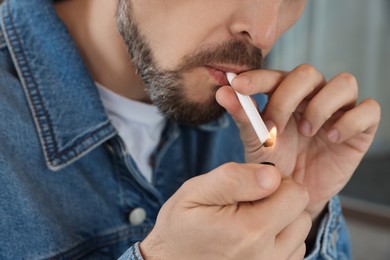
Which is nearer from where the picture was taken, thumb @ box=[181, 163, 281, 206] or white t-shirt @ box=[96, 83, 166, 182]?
thumb @ box=[181, 163, 281, 206]

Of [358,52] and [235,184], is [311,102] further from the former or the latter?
[358,52]

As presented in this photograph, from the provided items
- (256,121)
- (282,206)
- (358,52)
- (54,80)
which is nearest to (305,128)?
(256,121)

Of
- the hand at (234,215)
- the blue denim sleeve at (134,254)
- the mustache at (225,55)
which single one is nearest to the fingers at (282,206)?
the hand at (234,215)

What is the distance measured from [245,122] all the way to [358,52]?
212cm

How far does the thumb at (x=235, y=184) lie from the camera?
54 centimetres

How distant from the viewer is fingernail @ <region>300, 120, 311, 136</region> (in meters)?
0.88

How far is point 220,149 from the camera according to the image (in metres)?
1.20

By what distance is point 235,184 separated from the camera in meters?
0.55

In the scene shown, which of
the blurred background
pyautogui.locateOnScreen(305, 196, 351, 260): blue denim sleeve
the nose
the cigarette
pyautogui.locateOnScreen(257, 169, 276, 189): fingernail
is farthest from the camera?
the blurred background

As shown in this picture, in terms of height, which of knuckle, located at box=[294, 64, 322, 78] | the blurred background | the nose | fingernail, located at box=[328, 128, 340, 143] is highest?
the nose

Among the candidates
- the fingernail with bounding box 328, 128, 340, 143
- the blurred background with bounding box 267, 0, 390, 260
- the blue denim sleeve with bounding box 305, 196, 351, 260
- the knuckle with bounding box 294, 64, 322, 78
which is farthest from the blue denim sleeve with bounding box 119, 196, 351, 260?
the blurred background with bounding box 267, 0, 390, 260

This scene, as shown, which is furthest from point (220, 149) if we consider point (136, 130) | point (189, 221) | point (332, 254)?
point (189, 221)

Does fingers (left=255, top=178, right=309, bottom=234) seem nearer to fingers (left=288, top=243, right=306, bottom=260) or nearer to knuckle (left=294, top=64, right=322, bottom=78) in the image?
fingers (left=288, top=243, right=306, bottom=260)

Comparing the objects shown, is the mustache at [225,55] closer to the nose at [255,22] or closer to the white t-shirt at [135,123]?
the nose at [255,22]
